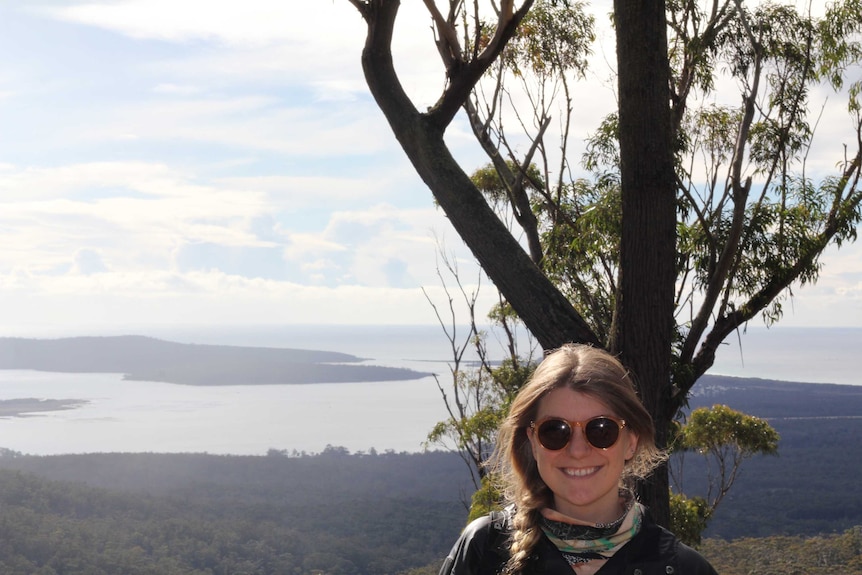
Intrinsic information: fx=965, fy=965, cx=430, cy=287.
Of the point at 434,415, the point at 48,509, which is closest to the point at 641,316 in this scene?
the point at 48,509

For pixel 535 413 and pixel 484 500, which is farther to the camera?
pixel 484 500

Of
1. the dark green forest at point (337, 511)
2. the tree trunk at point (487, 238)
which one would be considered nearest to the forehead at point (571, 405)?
the tree trunk at point (487, 238)

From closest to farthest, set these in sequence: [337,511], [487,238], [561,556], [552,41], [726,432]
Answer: [561,556], [487,238], [552,41], [726,432], [337,511]

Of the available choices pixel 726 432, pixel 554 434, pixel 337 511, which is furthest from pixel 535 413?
pixel 337 511

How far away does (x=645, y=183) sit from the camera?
136 inches

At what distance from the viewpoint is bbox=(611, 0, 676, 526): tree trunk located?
344 cm

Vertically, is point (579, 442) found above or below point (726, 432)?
above

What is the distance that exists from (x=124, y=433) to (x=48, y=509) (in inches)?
1242

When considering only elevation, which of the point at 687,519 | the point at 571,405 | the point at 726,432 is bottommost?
the point at 687,519

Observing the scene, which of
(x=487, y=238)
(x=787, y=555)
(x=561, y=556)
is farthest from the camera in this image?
(x=787, y=555)

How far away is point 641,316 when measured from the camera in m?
3.51

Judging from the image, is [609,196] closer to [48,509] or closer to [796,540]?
[796,540]

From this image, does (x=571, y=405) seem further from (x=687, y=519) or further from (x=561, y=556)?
(x=687, y=519)

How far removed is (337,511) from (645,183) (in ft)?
94.7
